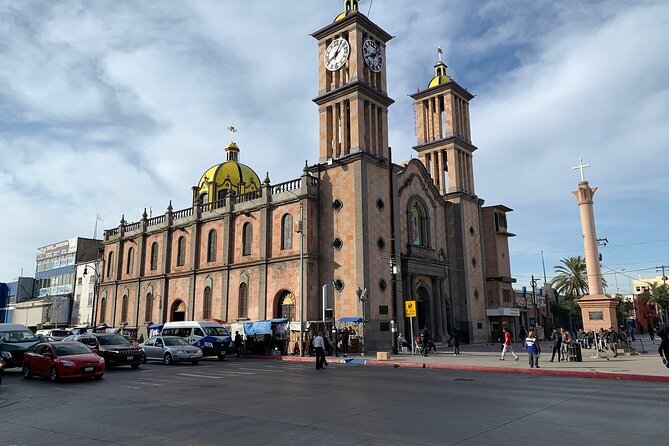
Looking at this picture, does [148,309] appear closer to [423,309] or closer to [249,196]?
[249,196]

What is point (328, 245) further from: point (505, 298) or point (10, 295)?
point (10, 295)

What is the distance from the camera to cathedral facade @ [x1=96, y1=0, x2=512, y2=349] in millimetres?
34781

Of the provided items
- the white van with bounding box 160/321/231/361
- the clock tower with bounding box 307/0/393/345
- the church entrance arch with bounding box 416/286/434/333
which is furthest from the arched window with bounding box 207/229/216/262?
the church entrance arch with bounding box 416/286/434/333

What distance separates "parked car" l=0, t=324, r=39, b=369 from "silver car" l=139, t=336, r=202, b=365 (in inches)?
212

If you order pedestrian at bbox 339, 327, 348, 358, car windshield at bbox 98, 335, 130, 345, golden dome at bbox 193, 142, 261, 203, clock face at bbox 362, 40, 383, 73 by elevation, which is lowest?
pedestrian at bbox 339, 327, 348, 358

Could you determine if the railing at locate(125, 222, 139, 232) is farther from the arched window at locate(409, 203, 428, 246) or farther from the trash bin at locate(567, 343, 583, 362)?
the trash bin at locate(567, 343, 583, 362)

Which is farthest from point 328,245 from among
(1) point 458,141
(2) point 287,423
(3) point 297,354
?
(2) point 287,423

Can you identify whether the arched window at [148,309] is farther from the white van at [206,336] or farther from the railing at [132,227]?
the white van at [206,336]

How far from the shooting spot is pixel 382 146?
127 feet

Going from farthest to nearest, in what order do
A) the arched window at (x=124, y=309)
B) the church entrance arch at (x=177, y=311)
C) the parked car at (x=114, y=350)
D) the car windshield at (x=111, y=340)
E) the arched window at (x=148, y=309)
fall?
the arched window at (x=124, y=309) → the arched window at (x=148, y=309) → the church entrance arch at (x=177, y=311) → the car windshield at (x=111, y=340) → the parked car at (x=114, y=350)

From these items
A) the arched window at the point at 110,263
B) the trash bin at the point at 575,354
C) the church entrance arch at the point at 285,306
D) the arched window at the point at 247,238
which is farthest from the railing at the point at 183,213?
the trash bin at the point at 575,354

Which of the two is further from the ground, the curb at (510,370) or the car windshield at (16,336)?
the car windshield at (16,336)

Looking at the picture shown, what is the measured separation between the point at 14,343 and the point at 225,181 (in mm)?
35014

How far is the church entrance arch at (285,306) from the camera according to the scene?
1414 inches
